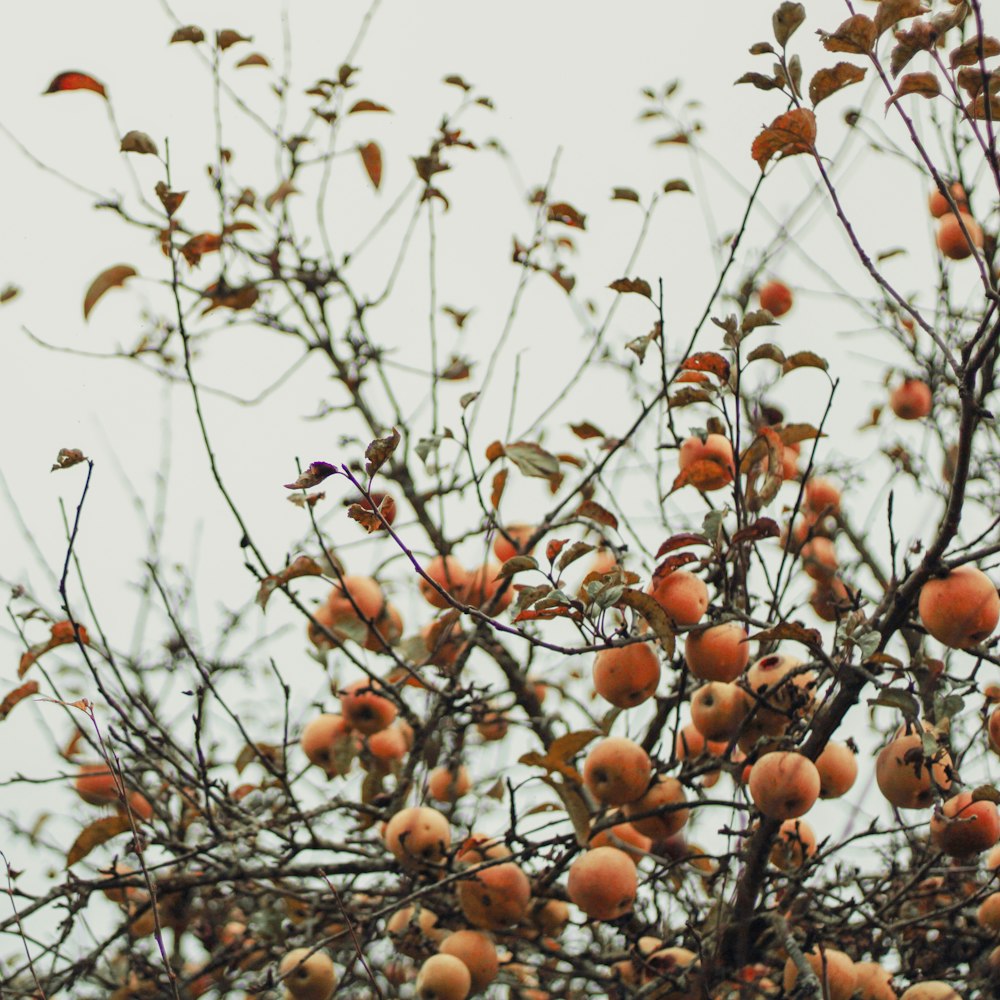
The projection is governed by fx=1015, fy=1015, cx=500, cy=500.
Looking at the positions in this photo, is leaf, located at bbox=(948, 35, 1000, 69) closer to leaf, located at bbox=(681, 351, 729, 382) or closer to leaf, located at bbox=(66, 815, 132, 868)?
leaf, located at bbox=(681, 351, 729, 382)

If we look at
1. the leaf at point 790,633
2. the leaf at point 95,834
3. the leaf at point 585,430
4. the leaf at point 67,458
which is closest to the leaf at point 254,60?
the leaf at point 585,430

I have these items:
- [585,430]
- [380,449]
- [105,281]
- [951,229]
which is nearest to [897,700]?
[380,449]

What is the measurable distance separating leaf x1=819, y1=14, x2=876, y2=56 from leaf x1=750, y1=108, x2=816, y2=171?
96 millimetres

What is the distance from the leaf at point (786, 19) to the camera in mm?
1570

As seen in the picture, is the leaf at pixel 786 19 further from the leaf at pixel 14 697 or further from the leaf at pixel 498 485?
the leaf at pixel 14 697

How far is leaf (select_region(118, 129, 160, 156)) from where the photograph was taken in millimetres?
2102

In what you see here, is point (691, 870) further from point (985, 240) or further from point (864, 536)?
point (985, 240)

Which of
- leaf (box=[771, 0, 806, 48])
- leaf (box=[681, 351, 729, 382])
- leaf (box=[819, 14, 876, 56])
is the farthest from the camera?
leaf (box=[681, 351, 729, 382])

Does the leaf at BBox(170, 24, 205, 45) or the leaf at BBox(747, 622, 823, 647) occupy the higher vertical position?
the leaf at BBox(170, 24, 205, 45)

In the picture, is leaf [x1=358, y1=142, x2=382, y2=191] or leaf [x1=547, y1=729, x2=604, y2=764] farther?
leaf [x1=358, y1=142, x2=382, y2=191]

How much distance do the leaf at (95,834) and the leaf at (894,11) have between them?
6.39 ft

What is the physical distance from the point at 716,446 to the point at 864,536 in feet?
3.52

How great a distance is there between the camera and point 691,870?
231 cm

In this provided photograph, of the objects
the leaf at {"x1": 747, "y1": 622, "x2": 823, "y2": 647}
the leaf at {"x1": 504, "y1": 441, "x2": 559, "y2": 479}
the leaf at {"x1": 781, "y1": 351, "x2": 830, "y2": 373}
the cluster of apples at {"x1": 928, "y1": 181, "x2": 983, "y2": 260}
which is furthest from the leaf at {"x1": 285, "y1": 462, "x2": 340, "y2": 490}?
the cluster of apples at {"x1": 928, "y1": 181, "x2": 983, "y2": 260}
